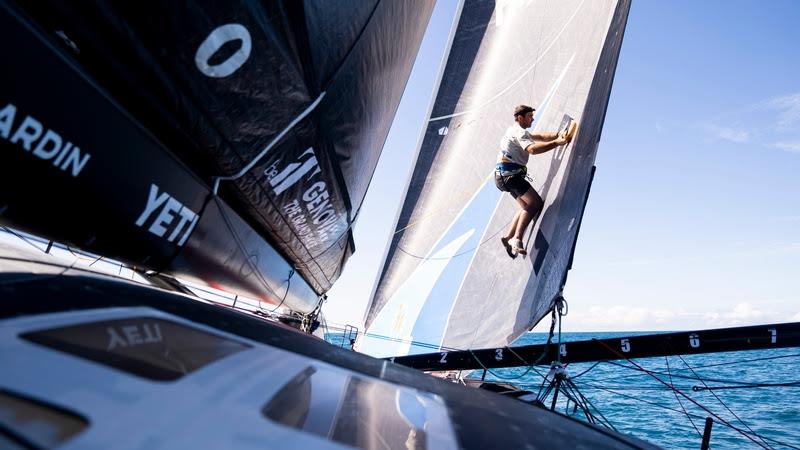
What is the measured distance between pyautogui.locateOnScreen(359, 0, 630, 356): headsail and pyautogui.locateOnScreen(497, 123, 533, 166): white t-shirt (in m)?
0.39

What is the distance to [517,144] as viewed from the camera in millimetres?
3965

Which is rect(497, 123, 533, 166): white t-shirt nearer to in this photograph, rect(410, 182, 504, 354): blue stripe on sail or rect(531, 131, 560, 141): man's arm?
rect(531, 131, 560, 141): man's arm

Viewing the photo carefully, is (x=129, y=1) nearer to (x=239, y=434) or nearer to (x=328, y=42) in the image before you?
(x=328, y=42)

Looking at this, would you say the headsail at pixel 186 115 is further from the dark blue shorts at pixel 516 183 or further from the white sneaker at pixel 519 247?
the white sneaker at pixel 519 247

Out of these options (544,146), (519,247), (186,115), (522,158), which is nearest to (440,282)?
(519,247)

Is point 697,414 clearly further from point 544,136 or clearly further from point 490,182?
point 544,136

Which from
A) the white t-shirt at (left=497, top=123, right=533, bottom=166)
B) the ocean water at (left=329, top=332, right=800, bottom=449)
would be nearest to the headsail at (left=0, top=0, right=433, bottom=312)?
the white t-shirt at (left=497, top=123, right=533, bottom=166)

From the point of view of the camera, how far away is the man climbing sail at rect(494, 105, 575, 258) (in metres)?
3.93

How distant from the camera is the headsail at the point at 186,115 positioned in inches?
51.1

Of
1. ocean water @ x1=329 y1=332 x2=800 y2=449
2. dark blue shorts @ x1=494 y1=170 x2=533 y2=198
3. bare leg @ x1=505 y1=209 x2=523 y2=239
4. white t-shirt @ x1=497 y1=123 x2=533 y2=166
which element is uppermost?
white t-shirt @ x1=497 y1=123 x2=533 y2=166

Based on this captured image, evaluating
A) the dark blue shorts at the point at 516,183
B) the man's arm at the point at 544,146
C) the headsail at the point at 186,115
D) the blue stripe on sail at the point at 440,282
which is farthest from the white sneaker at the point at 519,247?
the headsail at the point at 186,115

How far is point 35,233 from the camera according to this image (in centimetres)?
161

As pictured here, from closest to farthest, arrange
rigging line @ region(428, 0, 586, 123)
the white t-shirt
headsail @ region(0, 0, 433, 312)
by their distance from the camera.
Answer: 1. headsail @ region(0, 0, 433, 312)
2. the white t-shirt
3. rigging line @ region(428, 0, 586, 123)

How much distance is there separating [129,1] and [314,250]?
269 centimetres
